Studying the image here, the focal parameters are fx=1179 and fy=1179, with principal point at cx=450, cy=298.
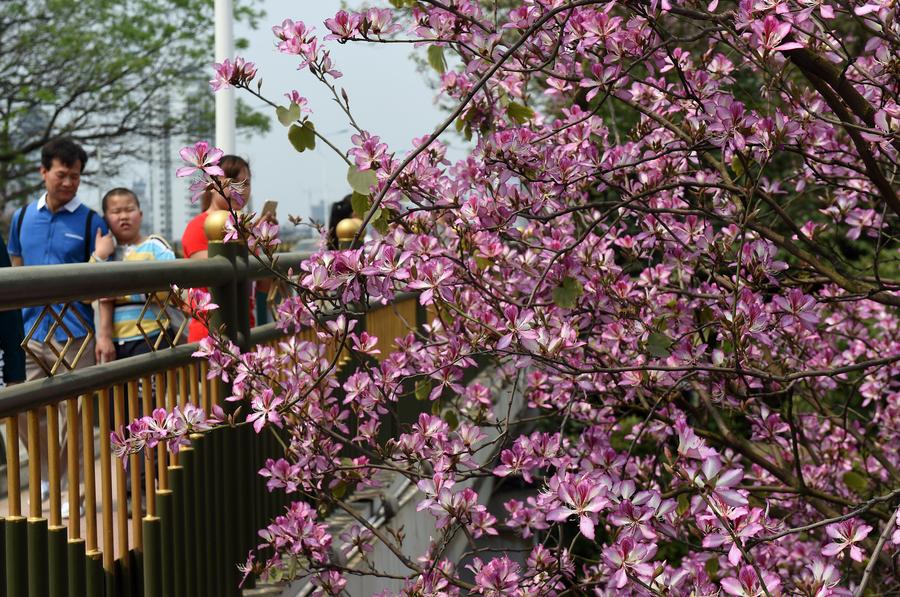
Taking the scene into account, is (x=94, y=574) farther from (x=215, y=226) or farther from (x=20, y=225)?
(x=20, y=225)

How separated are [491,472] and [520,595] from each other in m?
0.37

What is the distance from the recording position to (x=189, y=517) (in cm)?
337

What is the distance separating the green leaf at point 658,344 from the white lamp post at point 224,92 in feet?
22.7

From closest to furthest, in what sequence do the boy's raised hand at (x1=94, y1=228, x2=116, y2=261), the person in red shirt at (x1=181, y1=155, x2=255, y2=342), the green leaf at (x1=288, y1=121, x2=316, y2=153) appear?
the green leaf at (x1=288, y1=121, x2=316, y2=153)
the person in red shirt at (x1=181, y1=155, x2=255, y2=342)
the boy's raised hand at (x1=94, y1=228, x2=116, y2=261)

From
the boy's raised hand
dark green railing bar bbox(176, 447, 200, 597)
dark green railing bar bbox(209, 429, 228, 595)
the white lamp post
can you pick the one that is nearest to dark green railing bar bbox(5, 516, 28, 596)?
dark green railing bar bbox(176, 447, 200, 597)

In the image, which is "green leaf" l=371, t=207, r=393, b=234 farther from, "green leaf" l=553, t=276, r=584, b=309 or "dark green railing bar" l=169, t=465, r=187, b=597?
"dark green railing bar" l=169, t=465, r=187, b=597

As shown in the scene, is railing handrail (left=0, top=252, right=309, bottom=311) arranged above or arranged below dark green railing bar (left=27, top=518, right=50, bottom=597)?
above

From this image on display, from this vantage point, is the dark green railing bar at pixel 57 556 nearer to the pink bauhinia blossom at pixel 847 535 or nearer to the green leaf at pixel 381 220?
the green leaf at pixel 381 220

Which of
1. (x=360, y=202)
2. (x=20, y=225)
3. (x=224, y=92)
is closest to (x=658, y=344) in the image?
(x=360, y=202)

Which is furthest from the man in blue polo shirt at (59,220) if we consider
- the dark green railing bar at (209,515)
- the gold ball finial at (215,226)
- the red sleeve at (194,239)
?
the dark green railing bar at (209,515)

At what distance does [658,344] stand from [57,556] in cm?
146

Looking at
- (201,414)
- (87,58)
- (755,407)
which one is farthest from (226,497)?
(87,58)

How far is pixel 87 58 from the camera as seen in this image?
24047mm

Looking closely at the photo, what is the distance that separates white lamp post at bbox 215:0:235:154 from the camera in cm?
948
